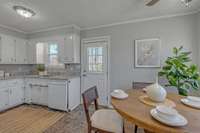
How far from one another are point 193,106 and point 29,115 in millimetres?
3217

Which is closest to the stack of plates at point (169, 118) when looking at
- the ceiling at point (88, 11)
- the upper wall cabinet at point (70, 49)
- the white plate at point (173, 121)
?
the white plate at point (173, 121)

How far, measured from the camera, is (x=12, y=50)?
346 centimetres

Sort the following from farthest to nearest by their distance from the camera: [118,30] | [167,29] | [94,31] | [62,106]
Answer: [94,31]
[118,30]
[62,106]
[167,29]

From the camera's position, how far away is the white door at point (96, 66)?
333 cm

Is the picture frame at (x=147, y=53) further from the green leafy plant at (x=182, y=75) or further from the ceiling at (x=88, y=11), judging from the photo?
the ceiling at (x=88, y=11)

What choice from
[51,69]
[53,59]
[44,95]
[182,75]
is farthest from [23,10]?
[182,75]

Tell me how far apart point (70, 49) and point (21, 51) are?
5.92 feet

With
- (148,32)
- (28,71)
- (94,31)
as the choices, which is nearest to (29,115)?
(28,71)

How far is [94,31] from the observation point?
3455 millimetres

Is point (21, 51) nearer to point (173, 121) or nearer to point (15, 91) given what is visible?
point (15, 91)

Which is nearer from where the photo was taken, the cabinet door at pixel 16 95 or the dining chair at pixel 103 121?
the dining chair at pixel 103 121

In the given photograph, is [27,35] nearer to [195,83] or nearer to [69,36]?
[69,36]

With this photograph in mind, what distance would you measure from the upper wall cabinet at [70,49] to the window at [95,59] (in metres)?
0.38

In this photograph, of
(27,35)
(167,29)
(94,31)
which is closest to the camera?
(167,29)
